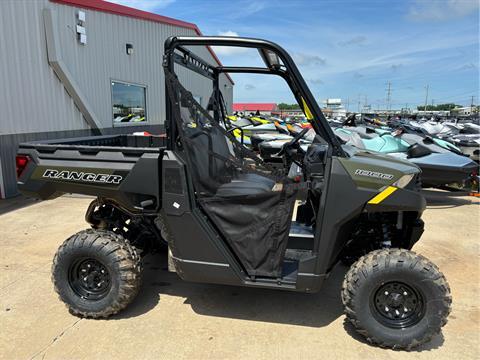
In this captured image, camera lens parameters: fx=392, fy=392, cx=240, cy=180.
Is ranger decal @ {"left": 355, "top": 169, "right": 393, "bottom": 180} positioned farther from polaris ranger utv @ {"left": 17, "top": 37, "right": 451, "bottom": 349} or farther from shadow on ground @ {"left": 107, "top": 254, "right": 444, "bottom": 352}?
shadow on ground @ {"left": 107, "top": 254, "right": 444, "bottom": 352}

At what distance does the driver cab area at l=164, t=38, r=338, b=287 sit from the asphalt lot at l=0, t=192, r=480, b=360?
0.46 m

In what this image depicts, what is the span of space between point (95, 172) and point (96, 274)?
2.81 ft

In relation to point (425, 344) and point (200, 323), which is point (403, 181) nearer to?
point (425, 344)

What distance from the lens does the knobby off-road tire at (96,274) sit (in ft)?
10.1

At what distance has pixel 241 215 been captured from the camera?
292 centimetres

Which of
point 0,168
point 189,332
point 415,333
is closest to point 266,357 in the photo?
point 189,332

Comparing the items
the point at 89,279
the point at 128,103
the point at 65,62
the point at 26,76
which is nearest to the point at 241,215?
the point at 89,279

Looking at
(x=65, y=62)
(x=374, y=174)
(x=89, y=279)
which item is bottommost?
(x=89, y=279)

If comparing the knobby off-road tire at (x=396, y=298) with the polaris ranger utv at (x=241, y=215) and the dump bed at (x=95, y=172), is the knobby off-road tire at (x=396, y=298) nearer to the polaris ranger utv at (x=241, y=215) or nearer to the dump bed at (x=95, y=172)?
the polaris ranger utv at (x=241, y=215)

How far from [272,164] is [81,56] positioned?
22.2 ft

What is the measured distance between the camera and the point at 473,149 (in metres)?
9.61

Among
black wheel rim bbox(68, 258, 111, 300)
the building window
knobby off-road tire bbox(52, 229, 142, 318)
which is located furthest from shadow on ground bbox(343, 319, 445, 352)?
the building window

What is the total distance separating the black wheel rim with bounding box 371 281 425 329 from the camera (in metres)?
2.79

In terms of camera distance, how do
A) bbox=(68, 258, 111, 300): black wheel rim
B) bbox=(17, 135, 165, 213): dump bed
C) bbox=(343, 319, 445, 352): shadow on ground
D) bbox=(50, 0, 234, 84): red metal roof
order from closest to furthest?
bbox=(343, 319, 445, 352): shadow on ground
bbox=(17, 135, 165, 213): dump bed
bbox=(68, 258, 111, 300): black wheel rim
bbox=(50, 0, 234, 84): red metal roof
